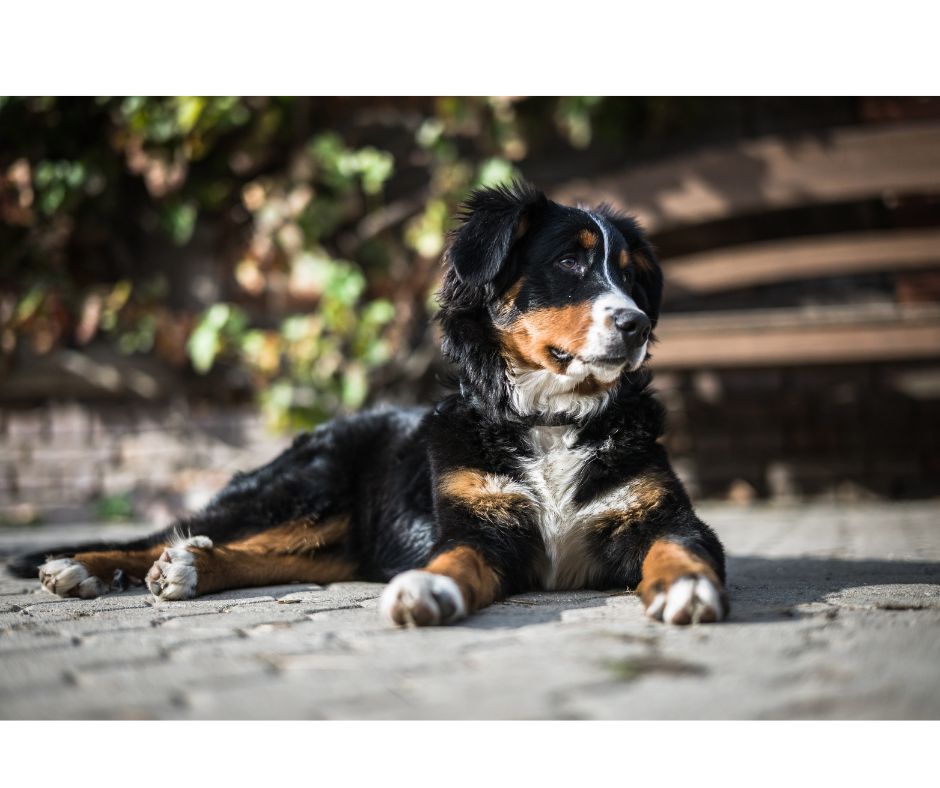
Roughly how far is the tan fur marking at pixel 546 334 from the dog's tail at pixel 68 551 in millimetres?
1752

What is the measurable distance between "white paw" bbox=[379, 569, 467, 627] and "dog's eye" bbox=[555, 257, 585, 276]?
1.45 m

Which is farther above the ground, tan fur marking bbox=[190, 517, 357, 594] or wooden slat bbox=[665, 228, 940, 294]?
wooden slat bbox=[665, 228, 940, 294]

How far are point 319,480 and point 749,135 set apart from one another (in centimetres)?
600

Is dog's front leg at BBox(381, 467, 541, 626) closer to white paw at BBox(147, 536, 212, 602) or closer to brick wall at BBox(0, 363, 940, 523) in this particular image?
white paw at BBox(147, 536, 212, 602)

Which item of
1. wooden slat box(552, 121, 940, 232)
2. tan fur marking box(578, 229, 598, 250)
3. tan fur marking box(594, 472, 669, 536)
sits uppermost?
wooden slat box(552, 121, 940, 232)

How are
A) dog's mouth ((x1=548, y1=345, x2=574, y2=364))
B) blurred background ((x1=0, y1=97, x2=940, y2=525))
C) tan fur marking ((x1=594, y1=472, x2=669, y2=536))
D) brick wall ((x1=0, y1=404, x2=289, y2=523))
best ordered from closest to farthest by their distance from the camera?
tan fur marking ((x1=594, y1=472, x2=669, y2=536)), dog's mouth ((x1=548, y1=345, x2=574, y2=364)), blurred background ((x1=0, y1=97, x2=940, y2=525)), brick wall ((x1=0, y1=404, x2=289, y2=523))

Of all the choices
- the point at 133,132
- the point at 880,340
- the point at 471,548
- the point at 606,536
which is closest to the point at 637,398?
the point at 606,536

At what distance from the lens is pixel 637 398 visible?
331 centimetres

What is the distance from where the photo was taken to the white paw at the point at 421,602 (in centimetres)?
234

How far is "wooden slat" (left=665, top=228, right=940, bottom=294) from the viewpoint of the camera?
7.12 metres

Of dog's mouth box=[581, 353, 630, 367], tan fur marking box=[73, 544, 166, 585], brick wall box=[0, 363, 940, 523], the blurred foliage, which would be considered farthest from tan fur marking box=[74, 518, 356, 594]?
brick wall box=[0, 363, 940, 523]

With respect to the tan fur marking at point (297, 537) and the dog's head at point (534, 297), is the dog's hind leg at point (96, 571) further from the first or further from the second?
the dog's head at point (534, 297)

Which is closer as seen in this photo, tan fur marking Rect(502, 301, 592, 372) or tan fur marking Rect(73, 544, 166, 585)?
tan fur marking Rect(502, 301, 592, 372)

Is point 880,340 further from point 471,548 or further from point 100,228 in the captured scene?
point 100,228
